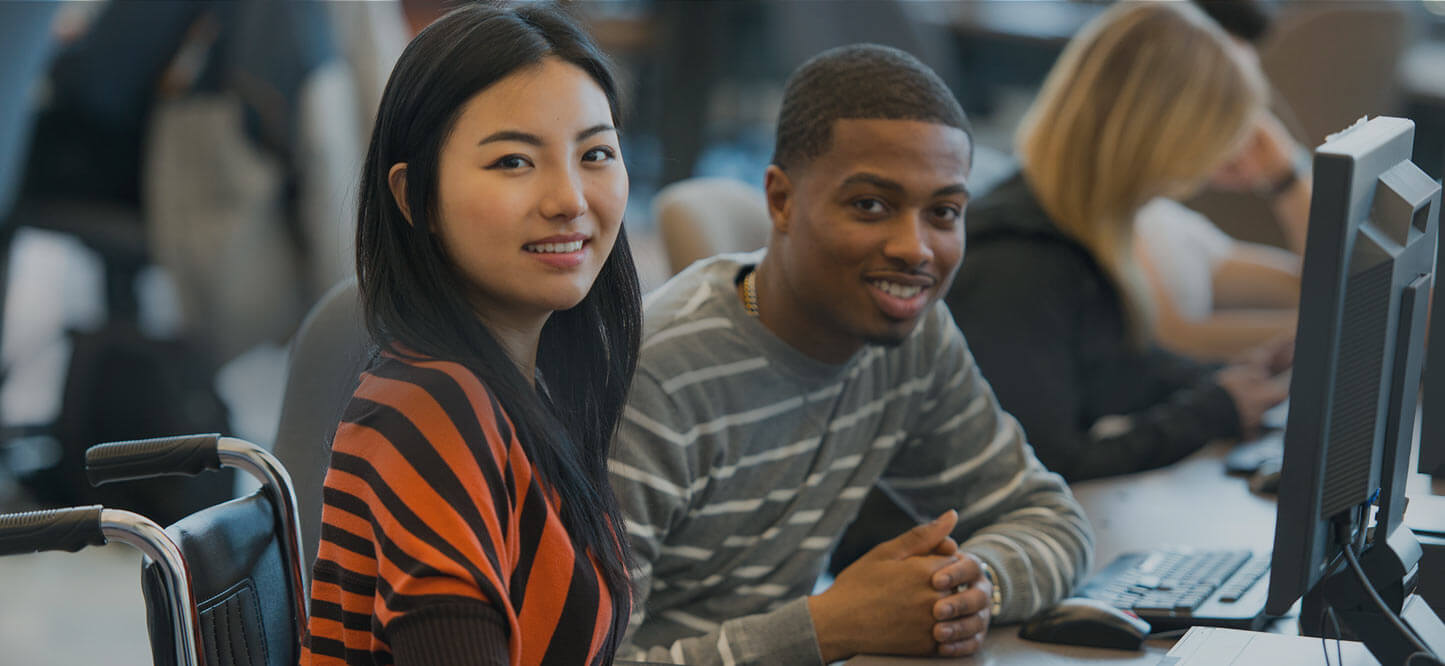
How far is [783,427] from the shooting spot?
54.1 inches

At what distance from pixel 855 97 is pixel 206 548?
2.19ft

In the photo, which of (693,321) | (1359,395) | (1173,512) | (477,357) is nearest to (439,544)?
(477,357)

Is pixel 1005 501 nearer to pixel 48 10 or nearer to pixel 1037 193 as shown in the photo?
pixel 1037 193

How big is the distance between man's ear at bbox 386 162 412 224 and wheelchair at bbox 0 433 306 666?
293mm

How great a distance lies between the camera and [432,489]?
873 mm

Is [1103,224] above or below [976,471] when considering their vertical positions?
above

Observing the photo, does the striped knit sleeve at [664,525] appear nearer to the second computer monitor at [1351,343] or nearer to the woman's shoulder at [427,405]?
the woman's shoulder at [427,405]

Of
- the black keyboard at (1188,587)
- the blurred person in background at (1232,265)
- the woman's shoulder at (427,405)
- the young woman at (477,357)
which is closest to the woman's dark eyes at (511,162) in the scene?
the young woman at (477,357)

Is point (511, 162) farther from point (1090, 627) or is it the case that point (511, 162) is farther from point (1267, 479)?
point (1267, 479)

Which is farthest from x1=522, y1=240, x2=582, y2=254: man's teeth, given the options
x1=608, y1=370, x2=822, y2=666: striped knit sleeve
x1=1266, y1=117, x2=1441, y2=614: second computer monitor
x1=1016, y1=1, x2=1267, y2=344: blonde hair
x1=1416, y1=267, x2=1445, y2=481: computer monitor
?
x1=1016, y1=1, x2=1267, y2=344: blonde hair

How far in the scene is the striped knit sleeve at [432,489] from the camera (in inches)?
33.4

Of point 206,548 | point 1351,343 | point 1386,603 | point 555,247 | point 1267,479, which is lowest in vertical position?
point 1267,479

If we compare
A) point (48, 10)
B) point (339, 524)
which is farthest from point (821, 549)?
point (48, 10)

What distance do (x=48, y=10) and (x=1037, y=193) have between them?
5.67 ft
